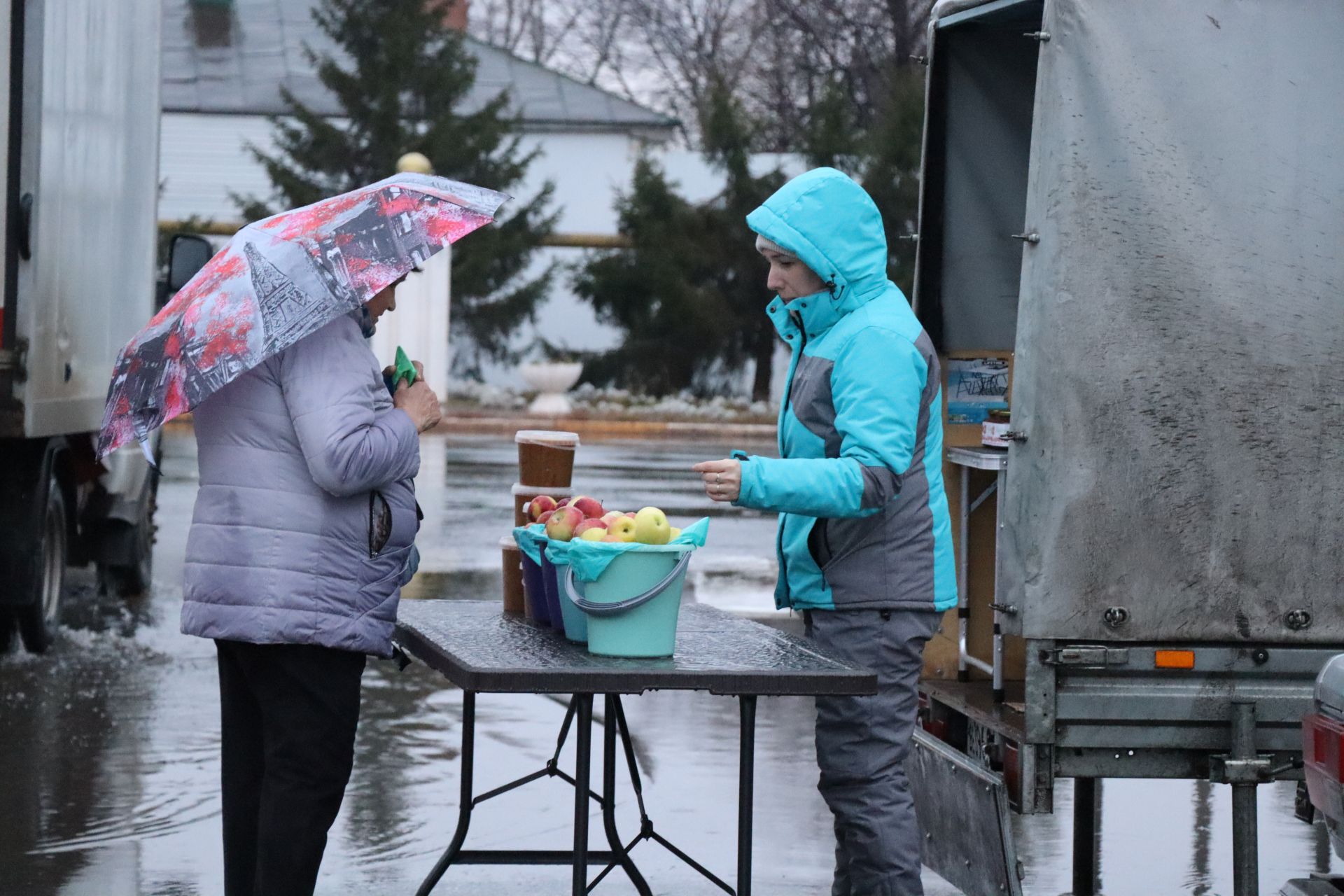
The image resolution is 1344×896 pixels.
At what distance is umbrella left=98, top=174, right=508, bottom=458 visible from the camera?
13.0ft

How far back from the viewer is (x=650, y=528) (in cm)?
397

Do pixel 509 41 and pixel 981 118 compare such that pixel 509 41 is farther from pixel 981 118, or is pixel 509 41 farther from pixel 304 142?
pixel 981 118

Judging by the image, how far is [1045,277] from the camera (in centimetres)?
453

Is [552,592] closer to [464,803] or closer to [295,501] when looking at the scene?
[295,501]

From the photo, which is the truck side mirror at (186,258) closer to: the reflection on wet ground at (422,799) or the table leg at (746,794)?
the reflection on wet ground at (422,799)

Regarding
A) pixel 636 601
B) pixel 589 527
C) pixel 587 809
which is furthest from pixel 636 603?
pixel 587 809

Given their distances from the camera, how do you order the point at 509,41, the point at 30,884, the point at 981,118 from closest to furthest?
1. the point at 30,884
2. the point at 981,118
3. the point at 509,41

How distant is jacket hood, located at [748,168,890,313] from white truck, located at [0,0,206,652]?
4.54 m

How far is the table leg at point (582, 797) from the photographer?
4035mm

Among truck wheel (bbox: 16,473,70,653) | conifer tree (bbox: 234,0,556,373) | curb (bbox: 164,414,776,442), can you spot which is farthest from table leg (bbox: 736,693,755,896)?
conifer tree (bbox: 234,0,556,373)

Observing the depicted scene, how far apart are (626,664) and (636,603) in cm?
12

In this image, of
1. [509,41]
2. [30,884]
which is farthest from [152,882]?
[509,41]

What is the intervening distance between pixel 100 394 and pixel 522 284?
24.2 meters

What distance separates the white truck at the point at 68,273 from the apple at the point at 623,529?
467 cm
